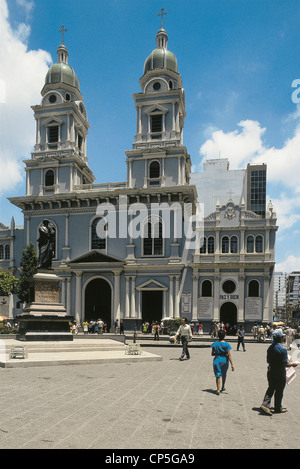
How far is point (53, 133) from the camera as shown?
43.8 metres

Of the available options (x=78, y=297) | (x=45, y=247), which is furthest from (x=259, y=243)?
(x=45, y=247)

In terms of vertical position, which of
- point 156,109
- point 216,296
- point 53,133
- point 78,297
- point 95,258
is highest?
point 156,109

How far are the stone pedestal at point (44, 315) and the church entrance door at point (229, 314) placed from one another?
20710 mm

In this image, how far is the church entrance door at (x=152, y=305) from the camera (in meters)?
38.1

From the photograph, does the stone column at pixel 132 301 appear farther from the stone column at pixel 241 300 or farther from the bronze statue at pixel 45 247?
the bronze statue at pixel 45 247

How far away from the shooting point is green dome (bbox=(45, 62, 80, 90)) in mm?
44188

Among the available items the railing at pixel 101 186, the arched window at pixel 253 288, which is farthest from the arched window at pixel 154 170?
the arched window at pixel 253 288

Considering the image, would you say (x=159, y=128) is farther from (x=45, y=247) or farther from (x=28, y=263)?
(x=45, y=247)

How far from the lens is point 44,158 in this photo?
4225 centimetres

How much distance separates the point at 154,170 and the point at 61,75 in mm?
15518

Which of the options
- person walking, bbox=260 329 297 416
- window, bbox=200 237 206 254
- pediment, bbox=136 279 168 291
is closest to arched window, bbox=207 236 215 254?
window, bbox=200 237 206 254

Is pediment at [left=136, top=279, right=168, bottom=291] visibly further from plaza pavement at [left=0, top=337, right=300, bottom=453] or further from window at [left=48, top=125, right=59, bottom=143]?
plaza pavement at [left=0, top=337, right=300, bottom=453]

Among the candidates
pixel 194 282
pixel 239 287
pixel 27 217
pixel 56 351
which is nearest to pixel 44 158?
pixel 27 217
